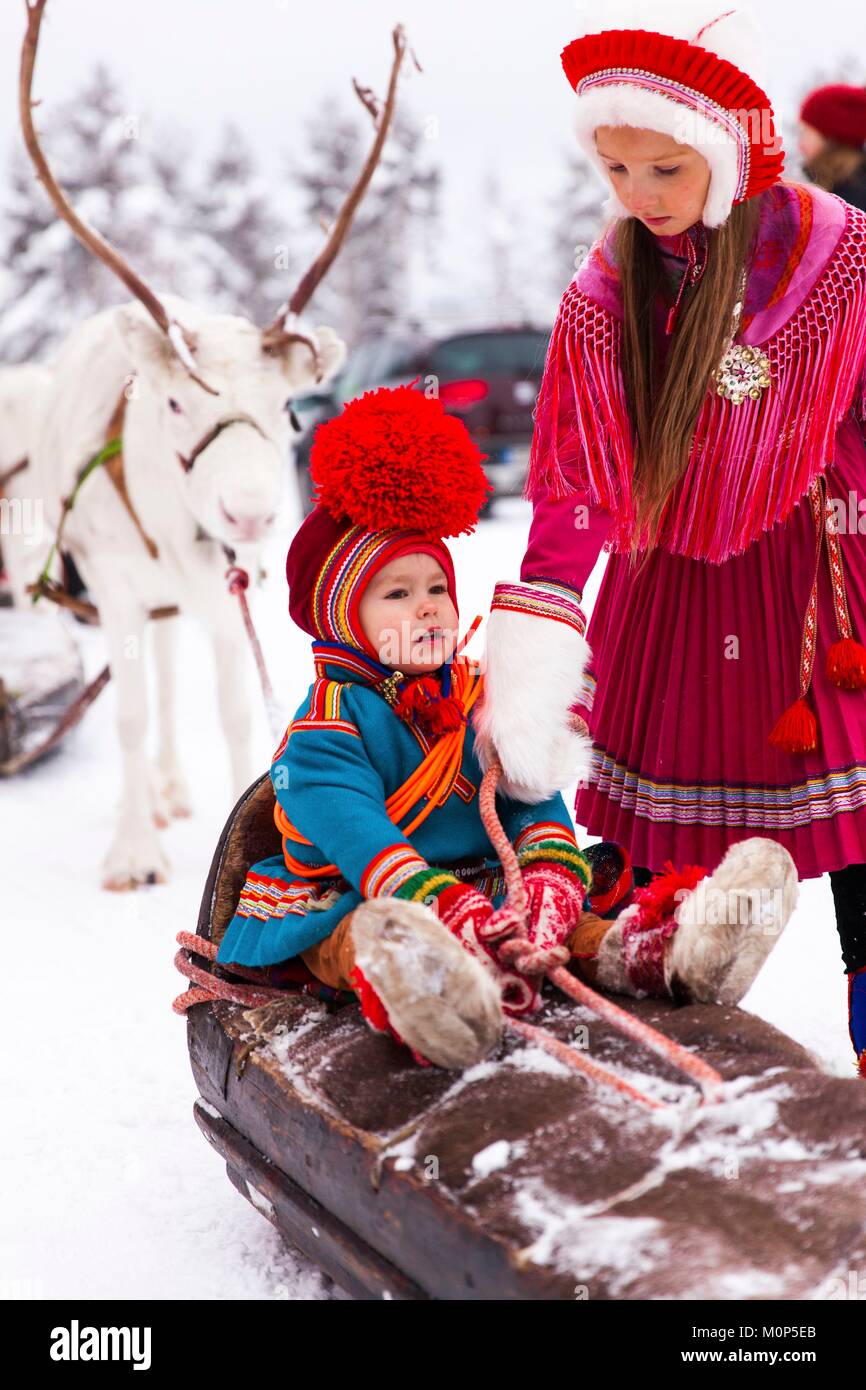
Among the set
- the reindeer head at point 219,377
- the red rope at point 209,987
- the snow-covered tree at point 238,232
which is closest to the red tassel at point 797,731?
the red rope at point 209,987

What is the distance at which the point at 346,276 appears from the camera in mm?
26516

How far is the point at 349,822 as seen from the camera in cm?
194

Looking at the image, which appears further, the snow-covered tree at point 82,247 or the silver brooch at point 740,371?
the snow-covered tree at point 82,247

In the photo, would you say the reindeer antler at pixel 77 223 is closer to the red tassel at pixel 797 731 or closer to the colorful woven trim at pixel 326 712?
the colorful woven trim at pixel 326 712

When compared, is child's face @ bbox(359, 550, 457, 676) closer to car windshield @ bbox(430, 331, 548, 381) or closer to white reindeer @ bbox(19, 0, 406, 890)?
white reindeer @ bbox(19, 0, 406, 890)

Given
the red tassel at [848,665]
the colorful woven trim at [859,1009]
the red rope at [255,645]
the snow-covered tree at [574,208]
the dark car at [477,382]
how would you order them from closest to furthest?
the red tassel at [848,665] < the colorful woven trim at [859,1009] < the red rope at [255,645] < the dark car at [477,382] < the snow-covered tree at [574,208]

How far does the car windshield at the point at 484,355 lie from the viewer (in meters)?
11.1

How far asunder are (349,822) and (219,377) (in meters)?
2.16

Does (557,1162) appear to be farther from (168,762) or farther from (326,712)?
(168,762)

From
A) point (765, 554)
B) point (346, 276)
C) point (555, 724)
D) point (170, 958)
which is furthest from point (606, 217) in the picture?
point (346, 276)

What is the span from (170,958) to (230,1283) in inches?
59.4

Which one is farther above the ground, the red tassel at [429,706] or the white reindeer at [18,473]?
the white reindeer at [18,473]

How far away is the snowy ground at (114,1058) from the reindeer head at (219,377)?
115 cm
